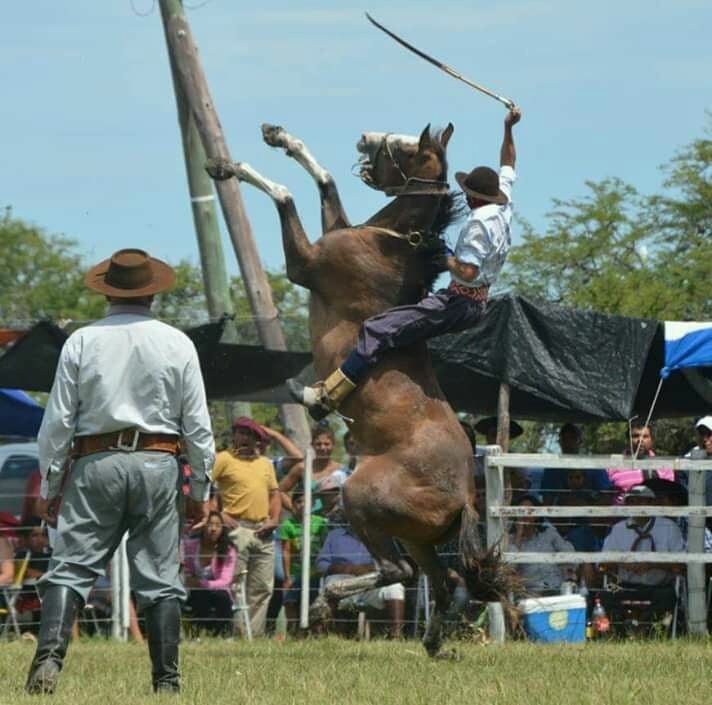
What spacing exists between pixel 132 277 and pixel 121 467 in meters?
0.93

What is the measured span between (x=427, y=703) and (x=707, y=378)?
24.2 feet

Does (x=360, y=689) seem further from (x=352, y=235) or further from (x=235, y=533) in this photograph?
(x=235, y=533)

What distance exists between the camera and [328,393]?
32.3ft

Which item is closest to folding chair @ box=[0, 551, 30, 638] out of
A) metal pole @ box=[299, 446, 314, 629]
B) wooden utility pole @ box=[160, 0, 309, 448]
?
metal pole @ box=[299, 446, 314, 629]

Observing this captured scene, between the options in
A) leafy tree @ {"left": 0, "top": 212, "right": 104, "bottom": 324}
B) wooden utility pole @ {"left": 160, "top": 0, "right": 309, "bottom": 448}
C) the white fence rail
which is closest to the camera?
the white fence rail

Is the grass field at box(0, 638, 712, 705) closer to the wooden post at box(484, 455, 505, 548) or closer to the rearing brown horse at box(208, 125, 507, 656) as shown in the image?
the rearing brown horse at box(208, 125, 507, 656)

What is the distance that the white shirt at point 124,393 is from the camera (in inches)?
286

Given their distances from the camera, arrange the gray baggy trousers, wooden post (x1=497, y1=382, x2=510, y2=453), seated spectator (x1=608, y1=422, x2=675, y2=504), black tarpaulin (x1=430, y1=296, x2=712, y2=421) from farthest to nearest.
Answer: seated spectator (x1=608, y1=422, x2=675, y2=504)
wooden post (x1=497, y1=382, x2=510, y2=453)
black tarpaulin (x1=430, y1=296, x2=712, y2=421)
the gray baggy trousers

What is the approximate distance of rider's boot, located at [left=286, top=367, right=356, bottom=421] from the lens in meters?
9.82

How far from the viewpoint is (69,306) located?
130 ft

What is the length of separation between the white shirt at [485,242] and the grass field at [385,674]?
2.30m

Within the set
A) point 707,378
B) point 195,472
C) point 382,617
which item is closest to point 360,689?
point 195,472

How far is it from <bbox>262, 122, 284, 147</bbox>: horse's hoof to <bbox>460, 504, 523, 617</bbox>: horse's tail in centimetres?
283

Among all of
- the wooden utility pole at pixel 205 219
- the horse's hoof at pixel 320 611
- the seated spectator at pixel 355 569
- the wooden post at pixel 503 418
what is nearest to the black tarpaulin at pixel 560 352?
the wooden post at pixel 503 418
